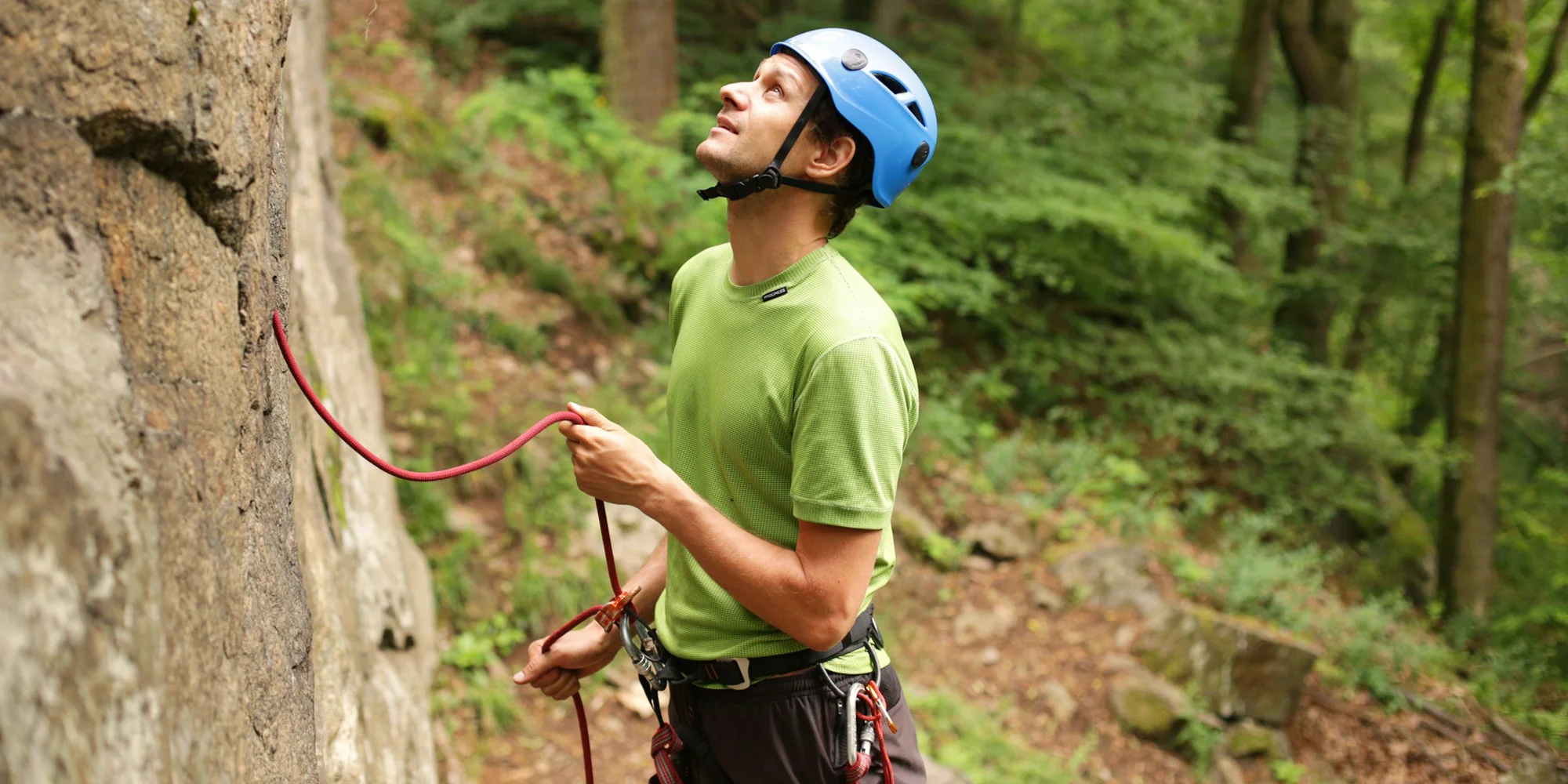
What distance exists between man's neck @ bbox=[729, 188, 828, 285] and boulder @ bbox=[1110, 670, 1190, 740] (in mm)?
4885

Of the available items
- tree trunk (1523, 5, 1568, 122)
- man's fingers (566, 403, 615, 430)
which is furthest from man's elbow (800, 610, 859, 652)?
tree trunk (1523, 5, 1568, 122)

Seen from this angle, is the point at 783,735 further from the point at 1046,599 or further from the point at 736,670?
the point at 1046,599

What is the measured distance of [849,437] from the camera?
72.3 inches

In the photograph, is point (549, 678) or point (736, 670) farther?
point (549, 678)

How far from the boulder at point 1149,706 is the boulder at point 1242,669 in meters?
0.24

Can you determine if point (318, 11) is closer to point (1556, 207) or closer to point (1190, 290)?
point (1190, 290)

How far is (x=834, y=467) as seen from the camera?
1828 mm

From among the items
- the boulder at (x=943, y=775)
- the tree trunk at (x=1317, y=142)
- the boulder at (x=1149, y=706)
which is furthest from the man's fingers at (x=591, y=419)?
the tree trunk at (x=1317, y=142)

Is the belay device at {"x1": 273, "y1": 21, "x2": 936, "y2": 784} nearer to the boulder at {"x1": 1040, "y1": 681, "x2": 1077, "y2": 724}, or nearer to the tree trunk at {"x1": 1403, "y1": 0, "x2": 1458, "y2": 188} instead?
the boulder at {"x1": 1040, "y1": 681, "x2": 1077, "y2": 724}

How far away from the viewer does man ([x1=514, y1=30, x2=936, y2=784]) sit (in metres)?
1.87

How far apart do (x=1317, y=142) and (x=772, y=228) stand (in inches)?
430

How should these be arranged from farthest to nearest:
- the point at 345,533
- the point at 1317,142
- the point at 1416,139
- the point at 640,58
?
the point at 1416,139
the point at 1317,142
the point at 640,58
the point at 345,533

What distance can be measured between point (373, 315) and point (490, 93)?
2448mm

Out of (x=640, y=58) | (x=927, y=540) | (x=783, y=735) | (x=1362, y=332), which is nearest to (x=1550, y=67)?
(x=1362, y=332)
